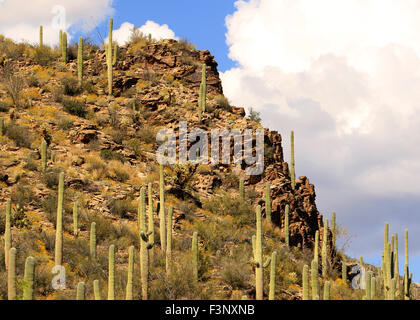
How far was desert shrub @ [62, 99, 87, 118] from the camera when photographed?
2914 cm

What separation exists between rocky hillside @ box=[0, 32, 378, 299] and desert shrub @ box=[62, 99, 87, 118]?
0.08m

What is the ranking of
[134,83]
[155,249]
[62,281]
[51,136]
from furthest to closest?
[134,83] → [51,136] → [155,249] → [62,281]

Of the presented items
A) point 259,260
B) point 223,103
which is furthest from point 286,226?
point 223,103

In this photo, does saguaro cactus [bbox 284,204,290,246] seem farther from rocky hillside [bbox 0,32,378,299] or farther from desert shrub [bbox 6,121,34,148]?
desert shrub [bbox 6,121,34,148]

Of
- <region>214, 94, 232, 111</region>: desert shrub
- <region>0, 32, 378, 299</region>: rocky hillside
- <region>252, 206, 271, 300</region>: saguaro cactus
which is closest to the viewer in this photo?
<region>252, 206, 271, 300</region>: saguaro cactus

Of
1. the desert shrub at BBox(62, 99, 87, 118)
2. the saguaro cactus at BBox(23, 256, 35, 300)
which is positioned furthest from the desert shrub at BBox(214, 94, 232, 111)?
the saguaro cactus at BBox(23, 256, 35, 300)

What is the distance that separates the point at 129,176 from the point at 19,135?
538 centimetres

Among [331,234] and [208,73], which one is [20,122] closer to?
[208,73]

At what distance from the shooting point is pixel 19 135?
2444 cm

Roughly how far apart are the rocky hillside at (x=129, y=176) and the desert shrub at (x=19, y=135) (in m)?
0.05

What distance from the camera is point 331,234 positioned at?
26094 millimetres

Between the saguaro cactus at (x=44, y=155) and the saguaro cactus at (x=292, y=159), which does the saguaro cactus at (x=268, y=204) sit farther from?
the saguaro cactus at (x=44, y=155)
